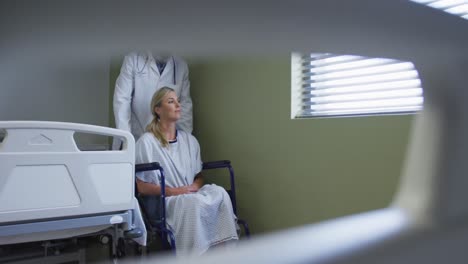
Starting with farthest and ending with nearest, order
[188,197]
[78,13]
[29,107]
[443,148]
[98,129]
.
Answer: [29,107] → [188,197] → [98,129] → [443,148] → [78,13]

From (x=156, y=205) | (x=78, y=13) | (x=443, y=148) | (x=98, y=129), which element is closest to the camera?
(x=78, y=13)

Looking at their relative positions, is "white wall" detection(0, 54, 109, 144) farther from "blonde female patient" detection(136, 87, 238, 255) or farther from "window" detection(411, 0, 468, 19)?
"window" detection(411, 0, 468, 19)

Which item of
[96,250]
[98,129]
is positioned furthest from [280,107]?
[96,250]

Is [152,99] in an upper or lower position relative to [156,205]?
upper

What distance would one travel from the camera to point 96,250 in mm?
2828

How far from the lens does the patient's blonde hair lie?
9.04ft

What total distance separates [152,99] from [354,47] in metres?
2.75

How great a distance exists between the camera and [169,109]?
280 centimetres

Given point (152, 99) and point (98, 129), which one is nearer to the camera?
point (98, 129)

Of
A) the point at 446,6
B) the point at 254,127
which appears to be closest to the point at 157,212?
the point at 254,127

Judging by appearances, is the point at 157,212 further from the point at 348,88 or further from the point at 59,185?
the point at 348,88

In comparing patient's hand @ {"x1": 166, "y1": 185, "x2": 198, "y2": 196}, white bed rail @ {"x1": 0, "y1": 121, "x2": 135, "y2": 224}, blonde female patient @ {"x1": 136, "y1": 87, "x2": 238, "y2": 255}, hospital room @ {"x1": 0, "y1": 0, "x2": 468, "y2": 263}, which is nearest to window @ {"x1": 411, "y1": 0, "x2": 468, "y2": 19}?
hospital room @ {"x1": 0, "y1": 0, "x2": 468, "y2": 263}

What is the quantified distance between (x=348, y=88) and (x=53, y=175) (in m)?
1.58

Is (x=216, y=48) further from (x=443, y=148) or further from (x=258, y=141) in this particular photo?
(x=258, y=141)
